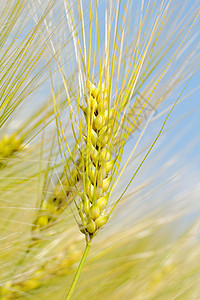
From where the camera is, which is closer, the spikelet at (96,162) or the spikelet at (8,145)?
the spikelet at (96,162)

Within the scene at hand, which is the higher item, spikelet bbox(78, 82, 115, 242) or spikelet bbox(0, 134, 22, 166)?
spikelet bbox(0, 134, 22, 166)

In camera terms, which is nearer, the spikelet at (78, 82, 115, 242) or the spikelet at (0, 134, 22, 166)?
the spikelet at (78, 82, 115, 242)

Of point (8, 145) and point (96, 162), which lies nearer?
point (96, 162)

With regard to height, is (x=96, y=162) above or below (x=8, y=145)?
below

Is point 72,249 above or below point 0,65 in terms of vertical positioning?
below

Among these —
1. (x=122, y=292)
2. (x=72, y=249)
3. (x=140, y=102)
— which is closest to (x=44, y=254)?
(x=72, y=249)

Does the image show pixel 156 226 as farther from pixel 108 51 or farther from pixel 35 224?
pixel 108 51

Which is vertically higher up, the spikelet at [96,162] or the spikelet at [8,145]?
the spikelet at [8,145]

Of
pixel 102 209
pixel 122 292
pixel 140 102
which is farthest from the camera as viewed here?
pixel 122 292
